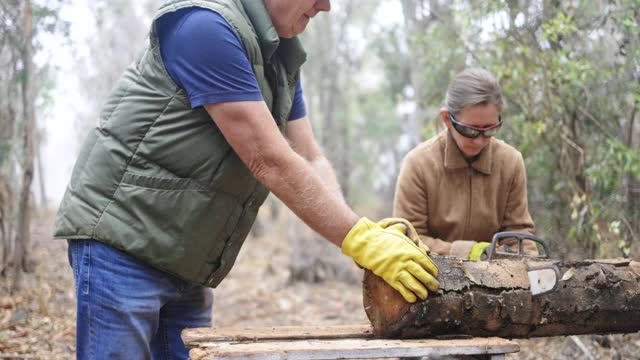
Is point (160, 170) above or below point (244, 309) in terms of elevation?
above

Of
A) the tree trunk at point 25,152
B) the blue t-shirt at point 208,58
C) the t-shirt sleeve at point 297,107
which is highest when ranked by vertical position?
the blue t-shirt at point 208,58

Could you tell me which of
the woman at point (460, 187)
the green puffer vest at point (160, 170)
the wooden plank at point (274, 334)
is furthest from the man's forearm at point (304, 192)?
the woman at point (460, 187)

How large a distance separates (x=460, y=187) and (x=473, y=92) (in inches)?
22.5

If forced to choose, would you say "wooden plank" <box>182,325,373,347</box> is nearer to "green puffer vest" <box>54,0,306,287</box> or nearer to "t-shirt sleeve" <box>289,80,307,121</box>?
"green puffer vest" <box>54,0,306,287</box>

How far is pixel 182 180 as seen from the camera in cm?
222

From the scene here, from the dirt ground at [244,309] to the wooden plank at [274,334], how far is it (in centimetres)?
205

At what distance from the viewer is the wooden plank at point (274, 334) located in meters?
2.32

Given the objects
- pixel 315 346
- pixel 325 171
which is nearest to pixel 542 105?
pixel 325 171

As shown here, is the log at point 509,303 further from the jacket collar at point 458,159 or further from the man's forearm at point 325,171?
the jacket collar at point 458,159

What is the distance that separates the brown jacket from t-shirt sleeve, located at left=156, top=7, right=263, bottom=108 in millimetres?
1633

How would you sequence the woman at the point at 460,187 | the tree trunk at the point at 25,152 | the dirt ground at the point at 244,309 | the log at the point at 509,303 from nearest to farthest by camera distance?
the log at the point at 509,303
the woman at the point at 460,187
the dirt ground at the point at 244,309
the tree trunk at the point at 25,152

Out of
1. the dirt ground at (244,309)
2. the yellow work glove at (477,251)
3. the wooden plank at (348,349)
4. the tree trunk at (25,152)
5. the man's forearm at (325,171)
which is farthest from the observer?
the tree trunk at (25,152)

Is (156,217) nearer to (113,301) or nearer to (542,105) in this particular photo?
(113,301)

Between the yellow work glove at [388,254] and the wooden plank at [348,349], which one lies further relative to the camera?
the yellow work glove at [388,254]
